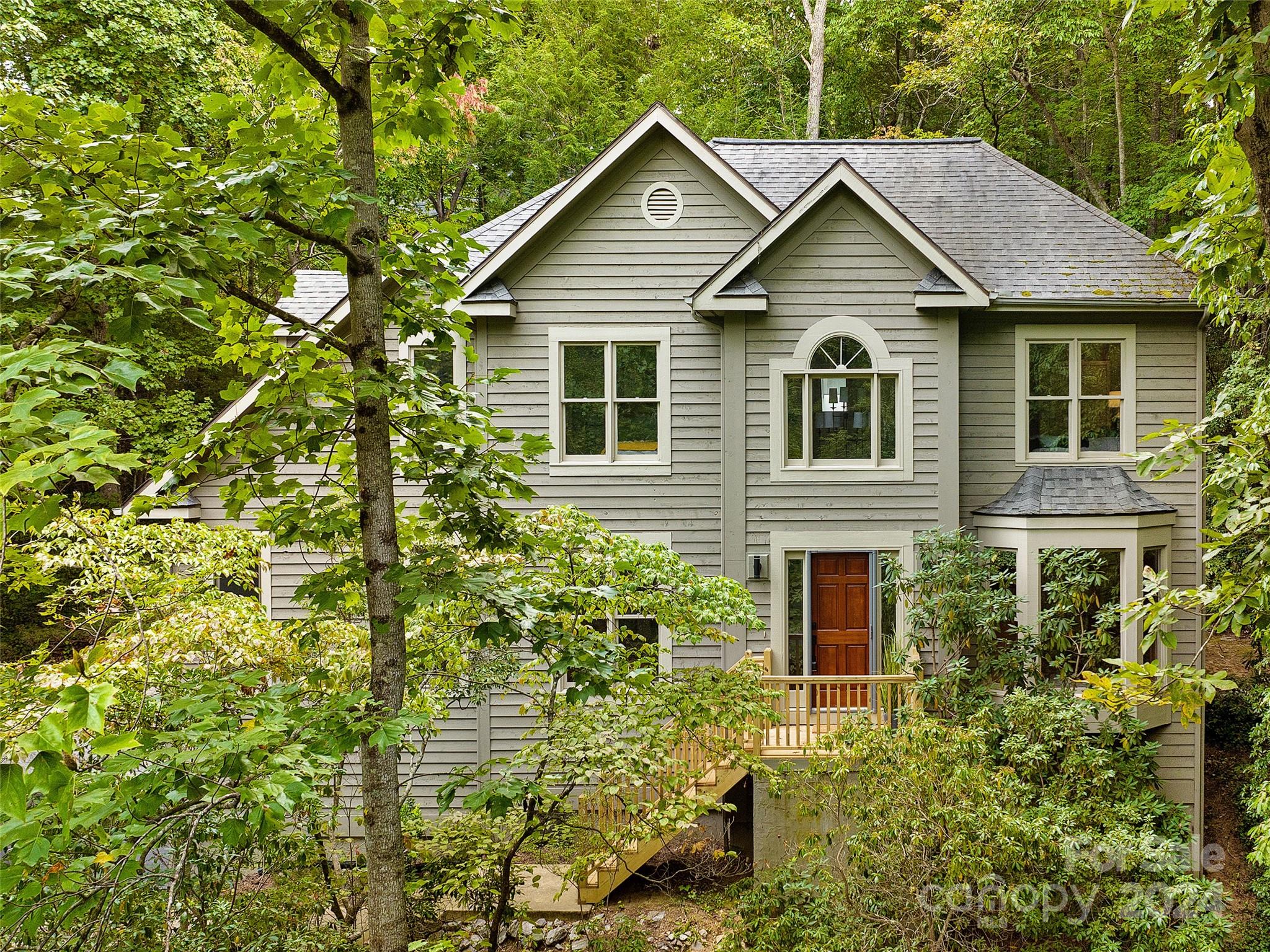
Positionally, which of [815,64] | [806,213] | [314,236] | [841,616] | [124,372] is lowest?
[841,616]

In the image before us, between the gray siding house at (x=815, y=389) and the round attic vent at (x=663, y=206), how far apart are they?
31 millimetres

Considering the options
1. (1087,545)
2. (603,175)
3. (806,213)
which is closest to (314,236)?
(603,175)

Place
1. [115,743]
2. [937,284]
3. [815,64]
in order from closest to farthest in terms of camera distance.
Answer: [115,743] → [937,284] → [815,64]

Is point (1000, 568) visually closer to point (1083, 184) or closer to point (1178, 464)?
point (1178, 464)

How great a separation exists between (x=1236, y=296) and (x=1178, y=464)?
4.06ft

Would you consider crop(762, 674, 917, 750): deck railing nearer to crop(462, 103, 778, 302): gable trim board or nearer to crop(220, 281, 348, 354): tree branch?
crop(220, 281, 348, 354): tree branch

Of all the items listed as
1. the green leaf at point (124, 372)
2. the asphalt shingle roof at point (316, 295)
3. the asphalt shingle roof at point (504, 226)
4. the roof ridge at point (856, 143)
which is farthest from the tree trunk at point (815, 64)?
the green leaf at point (124, 372)

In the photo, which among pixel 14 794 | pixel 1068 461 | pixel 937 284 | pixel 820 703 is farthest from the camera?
pixel 1068 461

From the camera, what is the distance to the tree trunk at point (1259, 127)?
10.6 feet

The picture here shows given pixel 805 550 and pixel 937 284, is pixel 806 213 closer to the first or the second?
pixel 937 284

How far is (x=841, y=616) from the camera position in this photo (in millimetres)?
9656

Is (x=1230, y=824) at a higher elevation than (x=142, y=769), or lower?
lower

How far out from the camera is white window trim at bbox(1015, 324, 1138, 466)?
9.97 meters

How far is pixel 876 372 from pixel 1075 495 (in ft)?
10.2
